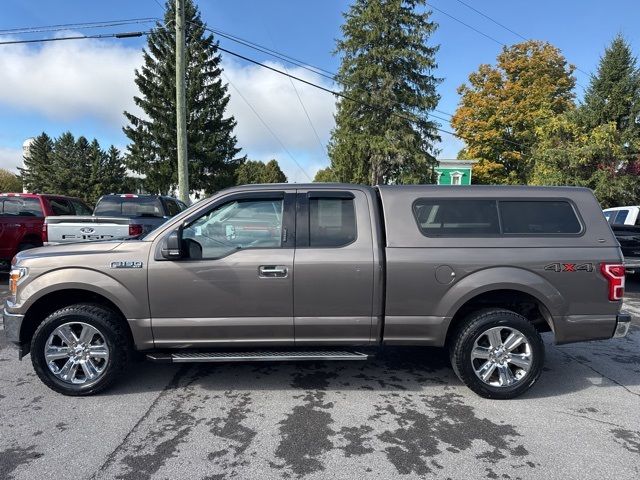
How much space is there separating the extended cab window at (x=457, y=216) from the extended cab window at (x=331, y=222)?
62 cm

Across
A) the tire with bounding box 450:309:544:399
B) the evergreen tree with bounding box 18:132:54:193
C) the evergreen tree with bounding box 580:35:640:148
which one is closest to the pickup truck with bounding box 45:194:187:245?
the tire with bounding box 450:309:544:399

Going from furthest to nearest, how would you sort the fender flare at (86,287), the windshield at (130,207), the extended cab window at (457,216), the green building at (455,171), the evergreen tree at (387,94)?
the green building at (455,171)
the evergreen tree at (387,94)
the windshield at (130,207)
the extended cab window at (457,216)
the fender flare at (86,287)

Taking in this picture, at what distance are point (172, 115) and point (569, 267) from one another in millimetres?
33193

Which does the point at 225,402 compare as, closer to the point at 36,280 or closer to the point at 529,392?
the point at 36,280

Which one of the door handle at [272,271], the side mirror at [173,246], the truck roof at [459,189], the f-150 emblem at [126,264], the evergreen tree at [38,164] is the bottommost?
the door handle at [272,271]

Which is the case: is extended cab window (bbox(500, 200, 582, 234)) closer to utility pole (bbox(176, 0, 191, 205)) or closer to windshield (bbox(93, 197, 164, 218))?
windshield (bbox(93, 197, 164, 218))

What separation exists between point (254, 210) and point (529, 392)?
313 cm

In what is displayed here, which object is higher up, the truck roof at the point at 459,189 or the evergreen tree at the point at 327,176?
the evergreen tree at the point at 327,176

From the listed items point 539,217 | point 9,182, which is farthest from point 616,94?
point 9,182

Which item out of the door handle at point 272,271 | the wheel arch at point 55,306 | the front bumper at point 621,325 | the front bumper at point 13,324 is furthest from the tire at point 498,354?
the front bumper at point 13,324

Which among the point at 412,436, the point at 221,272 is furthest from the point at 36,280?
the point at 412,436

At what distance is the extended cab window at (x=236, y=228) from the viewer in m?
3.98

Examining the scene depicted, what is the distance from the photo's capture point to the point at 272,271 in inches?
153

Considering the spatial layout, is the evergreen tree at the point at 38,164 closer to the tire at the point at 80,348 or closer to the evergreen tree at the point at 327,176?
the evergreen tree at the point at 327,176
